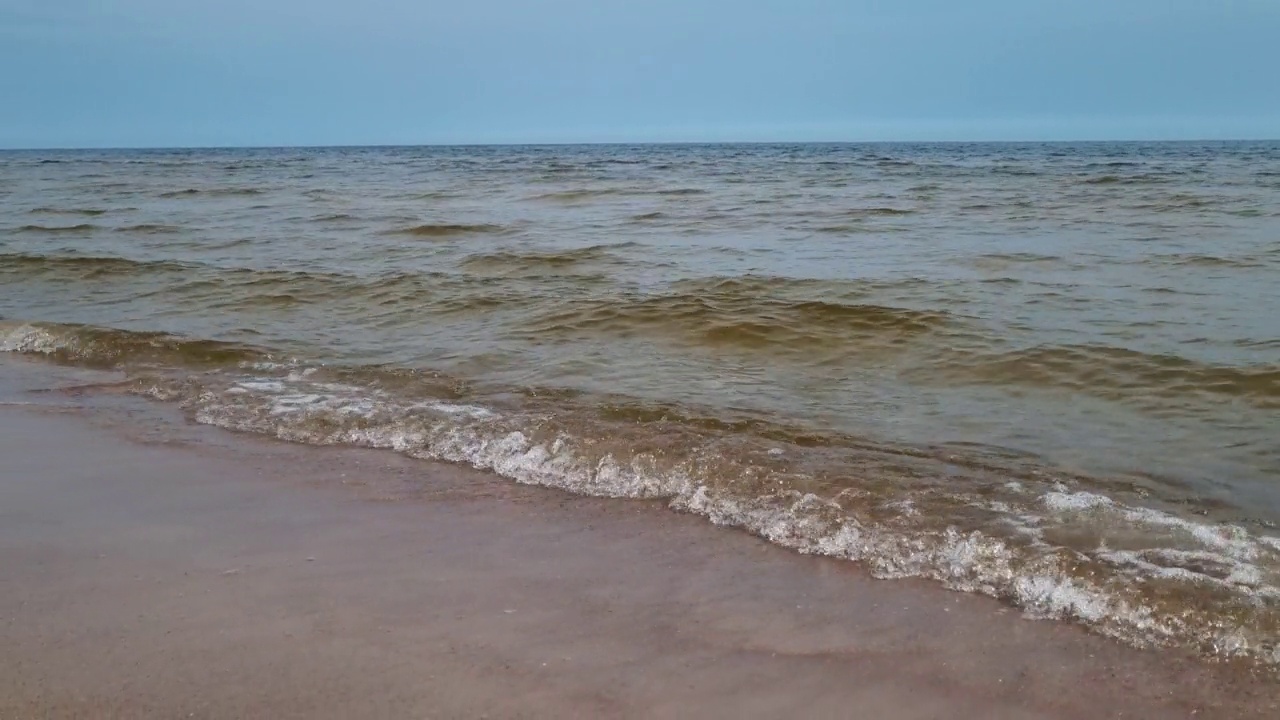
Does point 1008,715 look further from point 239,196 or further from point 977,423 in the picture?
point 239,196

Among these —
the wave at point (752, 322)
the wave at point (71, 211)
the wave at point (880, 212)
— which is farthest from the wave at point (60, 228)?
the wave at point (880, 212)

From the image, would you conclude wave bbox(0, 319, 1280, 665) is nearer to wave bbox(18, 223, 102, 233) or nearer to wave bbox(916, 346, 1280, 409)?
wave bbox(916, 346, 1280, 409)

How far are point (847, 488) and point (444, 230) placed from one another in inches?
458

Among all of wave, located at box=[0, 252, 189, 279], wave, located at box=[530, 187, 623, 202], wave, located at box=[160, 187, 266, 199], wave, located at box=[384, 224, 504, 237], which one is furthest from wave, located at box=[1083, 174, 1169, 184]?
wave, located at box=[0, 252, 189, 279]

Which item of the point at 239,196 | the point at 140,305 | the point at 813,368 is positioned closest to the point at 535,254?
the point at 140,305

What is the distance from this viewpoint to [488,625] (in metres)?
3.03

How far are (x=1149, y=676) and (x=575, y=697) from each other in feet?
5.13

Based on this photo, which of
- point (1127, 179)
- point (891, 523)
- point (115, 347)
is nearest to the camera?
point (891, 523)

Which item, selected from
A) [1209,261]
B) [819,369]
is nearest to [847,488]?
[819,369]

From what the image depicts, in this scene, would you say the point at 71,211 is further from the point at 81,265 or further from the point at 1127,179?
the point at 1127,179

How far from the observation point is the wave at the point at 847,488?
321 cm

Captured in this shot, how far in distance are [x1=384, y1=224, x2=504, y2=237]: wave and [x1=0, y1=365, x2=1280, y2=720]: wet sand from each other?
1060 cm

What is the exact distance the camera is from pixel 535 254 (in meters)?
12.0

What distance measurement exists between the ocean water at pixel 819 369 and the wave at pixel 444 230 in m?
0.18
